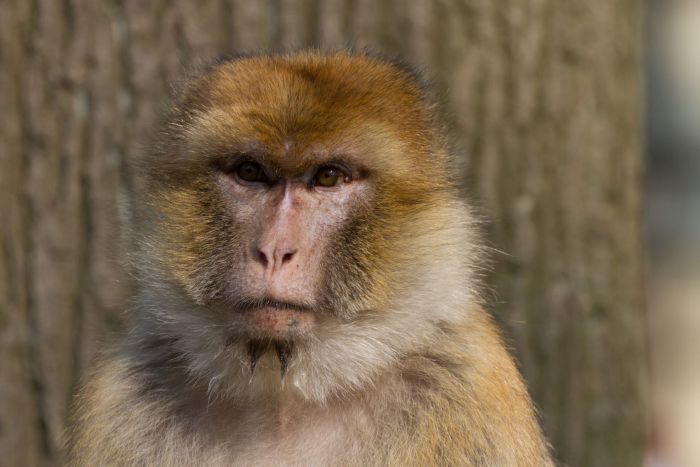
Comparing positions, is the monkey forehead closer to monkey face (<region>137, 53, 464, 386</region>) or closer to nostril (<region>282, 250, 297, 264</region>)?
monkey face (<region>137, 53, 464, 386</region>)

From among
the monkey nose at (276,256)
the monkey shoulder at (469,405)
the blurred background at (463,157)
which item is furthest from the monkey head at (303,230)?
the blurred background at (463,157)

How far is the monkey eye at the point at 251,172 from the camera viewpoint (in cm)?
335

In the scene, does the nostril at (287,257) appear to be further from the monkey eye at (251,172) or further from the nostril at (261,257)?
the monkey eye at (251,172)

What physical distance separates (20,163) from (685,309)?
760 centimetres

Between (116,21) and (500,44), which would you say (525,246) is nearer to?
(500,44)

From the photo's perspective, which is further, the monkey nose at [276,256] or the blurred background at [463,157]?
the blurred background at [463,157]

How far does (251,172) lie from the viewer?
3365 mm

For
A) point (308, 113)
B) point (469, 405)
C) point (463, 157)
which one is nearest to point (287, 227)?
point (308, 113)

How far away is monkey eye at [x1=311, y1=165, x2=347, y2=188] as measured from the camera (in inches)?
132

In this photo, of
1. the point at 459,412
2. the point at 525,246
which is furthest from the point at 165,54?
the point at 459,412

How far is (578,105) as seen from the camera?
16.4 ft

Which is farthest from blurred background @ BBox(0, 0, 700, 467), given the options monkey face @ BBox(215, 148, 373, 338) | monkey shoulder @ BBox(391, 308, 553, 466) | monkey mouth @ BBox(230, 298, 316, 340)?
monkey mouth @ BBox(230, 298, 316, 340)

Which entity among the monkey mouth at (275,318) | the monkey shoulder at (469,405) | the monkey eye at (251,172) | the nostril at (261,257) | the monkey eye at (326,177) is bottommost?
the monkey shoulder at (469,405)

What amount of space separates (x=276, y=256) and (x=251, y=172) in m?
0.38
